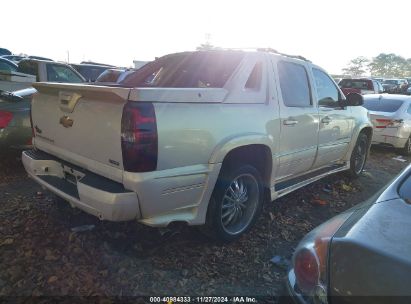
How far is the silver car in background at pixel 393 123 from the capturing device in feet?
27.7

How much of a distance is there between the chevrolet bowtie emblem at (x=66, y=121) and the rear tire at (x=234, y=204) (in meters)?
1.41

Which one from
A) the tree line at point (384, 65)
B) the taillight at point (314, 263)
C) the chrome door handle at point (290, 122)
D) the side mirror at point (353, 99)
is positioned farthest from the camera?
the tree line at point (384, 65)

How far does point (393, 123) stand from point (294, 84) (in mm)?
5457

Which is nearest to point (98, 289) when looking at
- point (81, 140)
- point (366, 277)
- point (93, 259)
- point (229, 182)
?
point (93, 259)

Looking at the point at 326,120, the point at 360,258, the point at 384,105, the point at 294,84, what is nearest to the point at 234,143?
the point at 294,84

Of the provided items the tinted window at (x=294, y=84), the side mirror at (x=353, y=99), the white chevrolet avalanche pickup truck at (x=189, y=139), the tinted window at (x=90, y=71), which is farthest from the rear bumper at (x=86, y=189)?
the tinted window at (x=90, y=71)

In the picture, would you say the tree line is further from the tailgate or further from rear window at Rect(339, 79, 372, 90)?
the tailgate

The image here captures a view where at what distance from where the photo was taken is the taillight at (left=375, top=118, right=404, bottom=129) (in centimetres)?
841

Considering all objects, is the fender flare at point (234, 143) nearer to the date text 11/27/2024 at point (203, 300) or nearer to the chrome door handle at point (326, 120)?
the date text 11/27/2024 at point (203, 300)

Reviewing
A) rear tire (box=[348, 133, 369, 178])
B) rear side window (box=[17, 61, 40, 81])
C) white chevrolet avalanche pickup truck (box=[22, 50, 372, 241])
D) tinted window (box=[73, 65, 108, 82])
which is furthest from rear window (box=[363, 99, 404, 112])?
tinted window (box=[73, 65, 108, 82])

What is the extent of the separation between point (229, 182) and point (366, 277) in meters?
1.87

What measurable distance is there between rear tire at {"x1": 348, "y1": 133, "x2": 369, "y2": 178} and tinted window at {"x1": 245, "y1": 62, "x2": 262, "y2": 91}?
307 cm

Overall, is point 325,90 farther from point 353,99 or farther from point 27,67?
point 27,67

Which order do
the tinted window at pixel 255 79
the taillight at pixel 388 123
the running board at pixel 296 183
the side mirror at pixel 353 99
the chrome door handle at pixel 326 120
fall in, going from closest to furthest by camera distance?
the tinted window at pixel 255 79
the running board at pixel 296 183
the chrome door handle at pixel 326 120
the side mirror at pixel 353 99
the taillight at pixel 388 123
